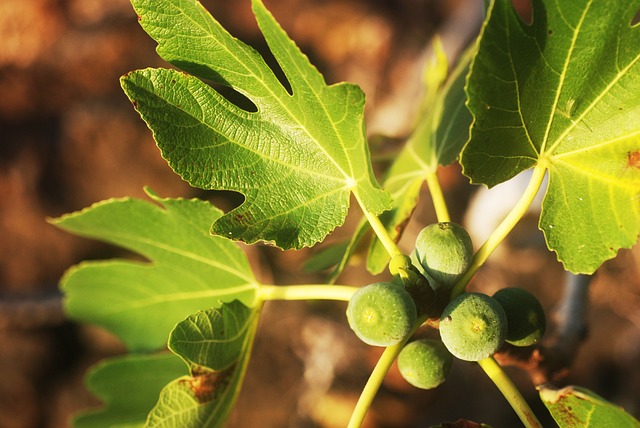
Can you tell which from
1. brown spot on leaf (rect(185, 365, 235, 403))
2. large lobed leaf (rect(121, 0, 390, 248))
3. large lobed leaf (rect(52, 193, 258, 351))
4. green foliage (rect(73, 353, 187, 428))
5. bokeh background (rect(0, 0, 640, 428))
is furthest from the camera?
bokeh background (rect(0, 0, 640, 428))

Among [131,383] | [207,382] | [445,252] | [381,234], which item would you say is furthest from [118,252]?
[445,252]

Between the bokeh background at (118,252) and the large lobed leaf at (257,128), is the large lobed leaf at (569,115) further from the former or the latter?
the bokeh background at (118,252)

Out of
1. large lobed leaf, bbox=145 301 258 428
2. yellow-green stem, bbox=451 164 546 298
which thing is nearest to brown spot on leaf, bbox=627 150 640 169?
yellow-green stem, bbox=451 164 546 298

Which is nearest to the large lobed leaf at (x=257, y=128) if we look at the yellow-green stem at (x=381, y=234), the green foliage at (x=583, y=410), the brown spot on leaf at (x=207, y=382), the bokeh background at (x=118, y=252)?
the yellow-green stem at (x=381, y=234)

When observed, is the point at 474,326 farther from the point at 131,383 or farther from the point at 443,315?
the point at 131,383

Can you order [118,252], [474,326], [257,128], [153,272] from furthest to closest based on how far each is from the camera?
[118,252] → [153,272] → [257,128] → [474,326]

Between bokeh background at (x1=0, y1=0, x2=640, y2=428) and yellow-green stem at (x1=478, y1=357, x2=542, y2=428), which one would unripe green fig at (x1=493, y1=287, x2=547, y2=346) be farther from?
bokeh background at (x1=0, y1=0, x2=640, y2=428)
